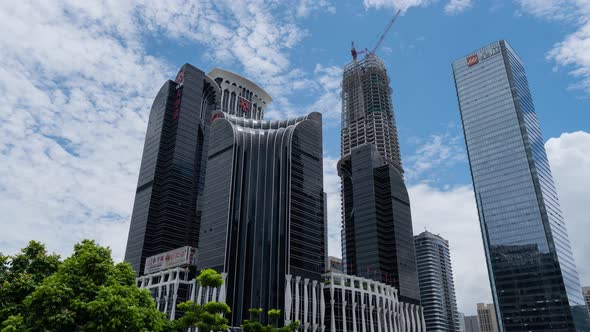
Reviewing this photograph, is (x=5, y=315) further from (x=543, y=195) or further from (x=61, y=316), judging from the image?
(x=543, y=195)

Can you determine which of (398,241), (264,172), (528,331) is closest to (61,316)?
(264,172)

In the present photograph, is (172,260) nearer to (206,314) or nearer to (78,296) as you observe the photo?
(206,314)

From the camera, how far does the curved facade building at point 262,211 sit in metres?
123

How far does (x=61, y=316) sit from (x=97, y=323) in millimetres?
2607

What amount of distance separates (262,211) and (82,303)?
10001 centimetres

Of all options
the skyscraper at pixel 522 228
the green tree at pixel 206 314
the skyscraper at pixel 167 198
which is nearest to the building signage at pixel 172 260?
the skyscraper at pixel 167 198

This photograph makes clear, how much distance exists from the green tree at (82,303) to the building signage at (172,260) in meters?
103

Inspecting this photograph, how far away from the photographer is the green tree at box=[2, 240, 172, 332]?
108 feet

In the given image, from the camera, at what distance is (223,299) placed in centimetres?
11831

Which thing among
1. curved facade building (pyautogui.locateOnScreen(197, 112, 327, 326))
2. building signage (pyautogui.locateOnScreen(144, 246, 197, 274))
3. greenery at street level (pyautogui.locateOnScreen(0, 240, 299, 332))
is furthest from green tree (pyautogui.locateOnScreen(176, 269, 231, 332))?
building signage (pyautogui.locateOnScreen(144, 246, 197, 274))

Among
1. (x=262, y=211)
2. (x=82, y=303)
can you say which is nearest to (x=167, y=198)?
(x=262, y=211)

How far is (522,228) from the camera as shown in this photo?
18012 cm

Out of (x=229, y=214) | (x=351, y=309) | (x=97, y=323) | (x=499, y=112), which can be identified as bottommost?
(x=97, y=323)

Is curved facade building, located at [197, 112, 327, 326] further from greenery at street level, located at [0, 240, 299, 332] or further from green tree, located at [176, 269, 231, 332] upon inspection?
greenery at street level, located at [0, 240, 299, 332]
